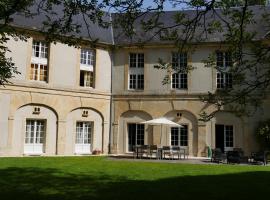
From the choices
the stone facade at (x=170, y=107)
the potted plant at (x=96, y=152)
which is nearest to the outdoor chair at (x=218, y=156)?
A: the stone facade at (x=170, y=107)

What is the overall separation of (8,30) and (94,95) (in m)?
18.7

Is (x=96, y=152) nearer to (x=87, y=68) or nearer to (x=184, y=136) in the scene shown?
(x=87, y=68)

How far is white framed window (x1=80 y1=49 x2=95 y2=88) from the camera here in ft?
91.9

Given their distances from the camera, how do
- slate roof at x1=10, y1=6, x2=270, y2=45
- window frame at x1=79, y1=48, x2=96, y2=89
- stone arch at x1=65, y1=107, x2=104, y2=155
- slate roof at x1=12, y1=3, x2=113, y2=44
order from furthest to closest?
window frame at x1=79, y1=48, x2=96, y2=89, stone arch at x1=65, y1=107, x2=104, y2=155, slate roof at x1=10, y1=6, x2=270, y2=45, slate roof at x1=12, y1=3, x2=113, y2=44

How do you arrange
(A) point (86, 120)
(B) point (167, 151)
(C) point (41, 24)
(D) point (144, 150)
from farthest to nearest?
(A) point (86, 120) → (C) point (41, 24) → (D) point (144, 150) → (B) point (167, 151)

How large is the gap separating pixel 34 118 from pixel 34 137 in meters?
1.23

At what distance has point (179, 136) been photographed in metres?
Result: 28.0

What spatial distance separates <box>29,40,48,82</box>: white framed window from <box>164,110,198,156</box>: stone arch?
862 centimetres

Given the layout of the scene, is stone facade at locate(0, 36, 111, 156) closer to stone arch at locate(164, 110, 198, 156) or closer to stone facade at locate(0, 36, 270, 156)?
stone facade at locate(0, 36, 270, 156)

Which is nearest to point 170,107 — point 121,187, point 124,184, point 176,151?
point 176,151

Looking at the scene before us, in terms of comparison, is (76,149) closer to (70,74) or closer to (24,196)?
(70,74)

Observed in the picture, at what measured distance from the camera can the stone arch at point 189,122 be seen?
27422 millimetres

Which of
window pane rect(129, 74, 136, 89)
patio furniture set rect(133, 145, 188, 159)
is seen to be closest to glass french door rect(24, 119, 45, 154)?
patio furniture set rect(133, 145, 188, 159)

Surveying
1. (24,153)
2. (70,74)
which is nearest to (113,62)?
(70,74)
